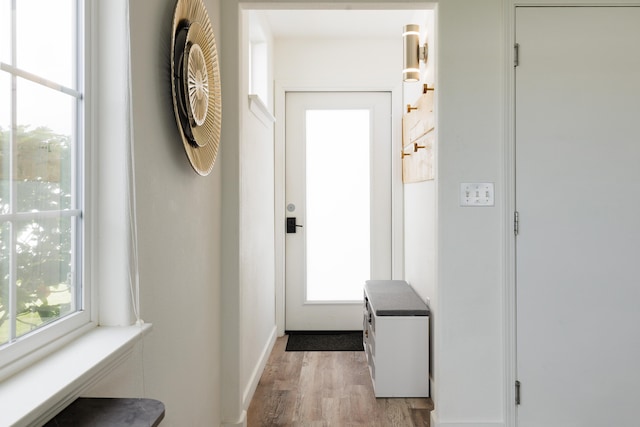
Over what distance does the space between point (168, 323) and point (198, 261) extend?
40 cm

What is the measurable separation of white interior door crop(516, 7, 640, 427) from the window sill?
1798mm

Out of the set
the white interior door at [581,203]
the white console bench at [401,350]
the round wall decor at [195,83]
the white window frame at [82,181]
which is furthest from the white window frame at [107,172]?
the white console bench at [401,350]

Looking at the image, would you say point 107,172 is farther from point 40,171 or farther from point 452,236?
point 452,236

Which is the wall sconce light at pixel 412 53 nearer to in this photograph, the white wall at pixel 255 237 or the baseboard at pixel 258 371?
the white wall at pixel 255 237

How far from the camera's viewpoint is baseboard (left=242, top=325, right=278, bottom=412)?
259cm

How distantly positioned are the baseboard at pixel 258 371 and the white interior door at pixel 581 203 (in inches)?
55.4

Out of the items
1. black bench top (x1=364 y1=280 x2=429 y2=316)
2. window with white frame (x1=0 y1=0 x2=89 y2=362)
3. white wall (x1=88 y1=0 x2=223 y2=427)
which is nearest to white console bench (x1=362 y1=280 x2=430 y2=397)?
black bench top (x1=364 y1=280 x2=429 y2=316)

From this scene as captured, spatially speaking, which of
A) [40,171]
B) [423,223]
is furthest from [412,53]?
[40,171]

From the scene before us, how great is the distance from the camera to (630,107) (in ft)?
7.20

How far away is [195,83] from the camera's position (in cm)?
164

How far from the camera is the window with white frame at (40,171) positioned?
86 cm

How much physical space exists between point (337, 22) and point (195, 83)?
2346mm

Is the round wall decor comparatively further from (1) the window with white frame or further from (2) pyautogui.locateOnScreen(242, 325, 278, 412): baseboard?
(2) pyautogui.locateOnScreen(242, 325, 278, 412): baseboard

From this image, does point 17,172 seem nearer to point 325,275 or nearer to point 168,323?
point 168,323
